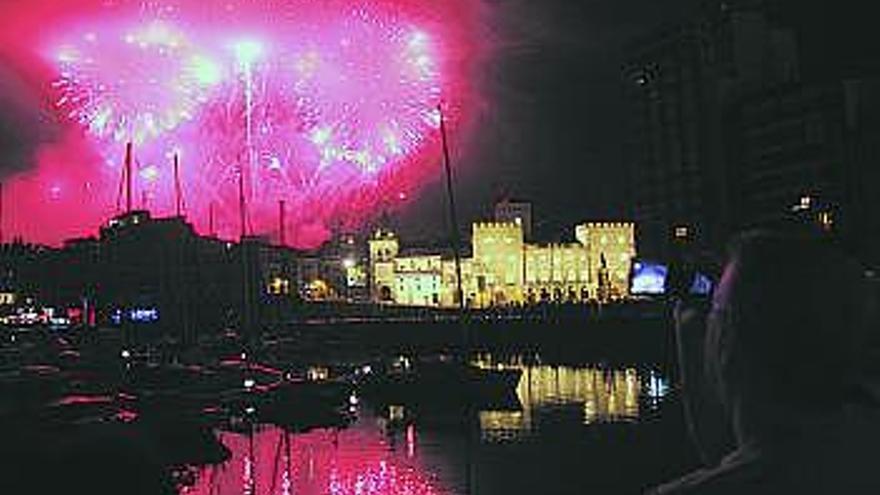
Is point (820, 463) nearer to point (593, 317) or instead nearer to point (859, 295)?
point (859, 295)

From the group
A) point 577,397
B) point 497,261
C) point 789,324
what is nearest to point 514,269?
point 497,261

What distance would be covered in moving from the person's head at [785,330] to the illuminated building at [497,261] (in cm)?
14322

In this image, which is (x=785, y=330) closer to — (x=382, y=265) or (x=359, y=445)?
(x=359, y=445)

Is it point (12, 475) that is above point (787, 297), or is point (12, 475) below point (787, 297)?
below

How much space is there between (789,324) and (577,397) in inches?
2322

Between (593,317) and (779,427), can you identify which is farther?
(593,317)

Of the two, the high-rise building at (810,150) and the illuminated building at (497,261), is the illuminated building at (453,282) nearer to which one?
the illuminated building at (497,261)

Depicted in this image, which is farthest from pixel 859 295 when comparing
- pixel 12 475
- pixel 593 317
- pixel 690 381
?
pixel 593 317

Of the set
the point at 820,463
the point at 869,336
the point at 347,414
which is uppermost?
the point at 869,336

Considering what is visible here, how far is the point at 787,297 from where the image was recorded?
2.75m

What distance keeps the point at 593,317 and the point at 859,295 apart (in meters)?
87.6

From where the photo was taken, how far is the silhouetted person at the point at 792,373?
2658mm

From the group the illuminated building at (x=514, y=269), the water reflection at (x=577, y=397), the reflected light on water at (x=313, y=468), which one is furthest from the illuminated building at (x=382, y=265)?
the reflected light on water at (x=313, y=468)

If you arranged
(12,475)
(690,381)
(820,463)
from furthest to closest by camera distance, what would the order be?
(12,475), (690,381), (820,463)
